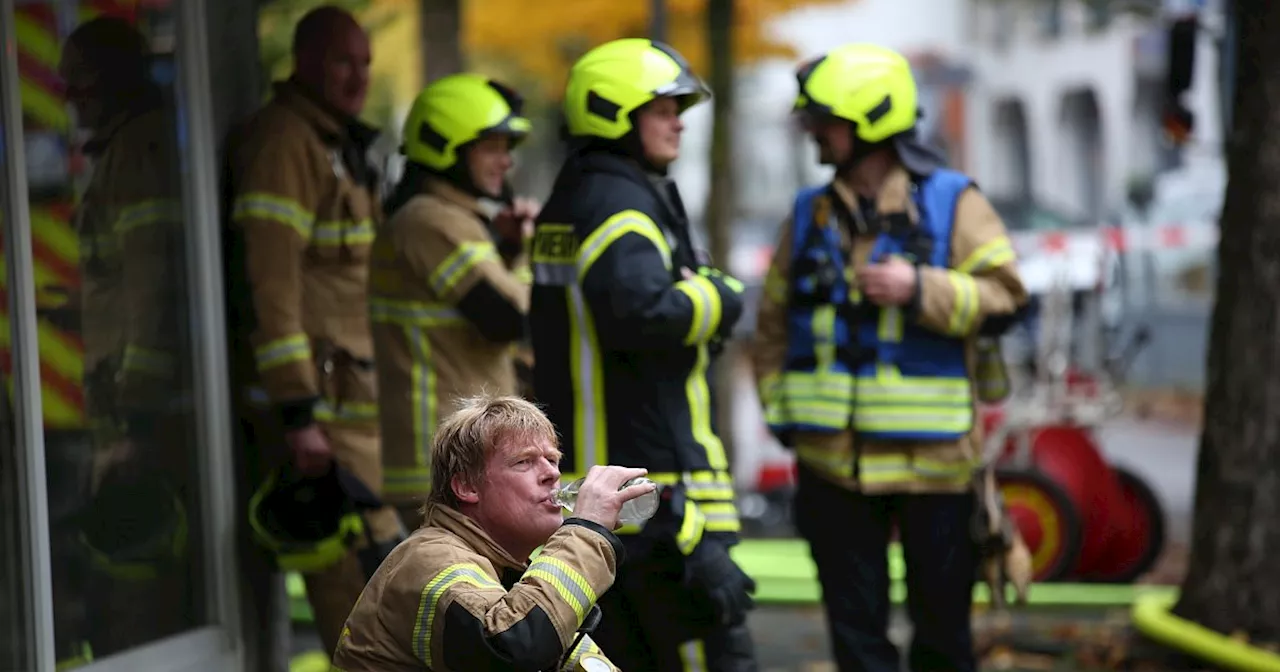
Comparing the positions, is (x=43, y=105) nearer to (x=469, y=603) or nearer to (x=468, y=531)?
(x=468, y=531)

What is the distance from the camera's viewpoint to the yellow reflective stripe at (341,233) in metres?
5.57

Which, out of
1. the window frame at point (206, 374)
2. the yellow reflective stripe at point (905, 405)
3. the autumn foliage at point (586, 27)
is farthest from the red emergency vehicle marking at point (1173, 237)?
the window frame at point (206, 374)

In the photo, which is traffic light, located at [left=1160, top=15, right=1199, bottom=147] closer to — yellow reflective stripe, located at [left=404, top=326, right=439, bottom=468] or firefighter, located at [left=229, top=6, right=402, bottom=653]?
firefighter, located at [left=229, top=6, right=402, bottom=653]

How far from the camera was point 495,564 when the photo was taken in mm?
3184

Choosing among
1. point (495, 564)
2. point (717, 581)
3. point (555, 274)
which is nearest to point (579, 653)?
point (495, 564)

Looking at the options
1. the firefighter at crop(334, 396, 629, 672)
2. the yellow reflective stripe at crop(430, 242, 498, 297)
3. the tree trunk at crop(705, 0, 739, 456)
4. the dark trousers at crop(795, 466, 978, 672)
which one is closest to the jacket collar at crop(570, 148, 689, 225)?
the yellow reflective stripe at crop(430, 242, 498, 297)

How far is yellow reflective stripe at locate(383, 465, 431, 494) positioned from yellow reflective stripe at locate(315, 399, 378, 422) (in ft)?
0.56

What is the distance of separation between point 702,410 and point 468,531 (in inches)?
69.2

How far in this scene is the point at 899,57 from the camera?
18.4ft

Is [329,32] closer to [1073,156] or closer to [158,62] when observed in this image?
[158,62]

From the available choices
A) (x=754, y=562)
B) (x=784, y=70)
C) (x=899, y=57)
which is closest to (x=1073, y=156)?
(x=784, y=70)

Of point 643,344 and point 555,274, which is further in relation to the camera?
point 555,274

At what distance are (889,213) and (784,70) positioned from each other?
2130 centimetres

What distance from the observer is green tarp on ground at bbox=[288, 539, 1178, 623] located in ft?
27.0
